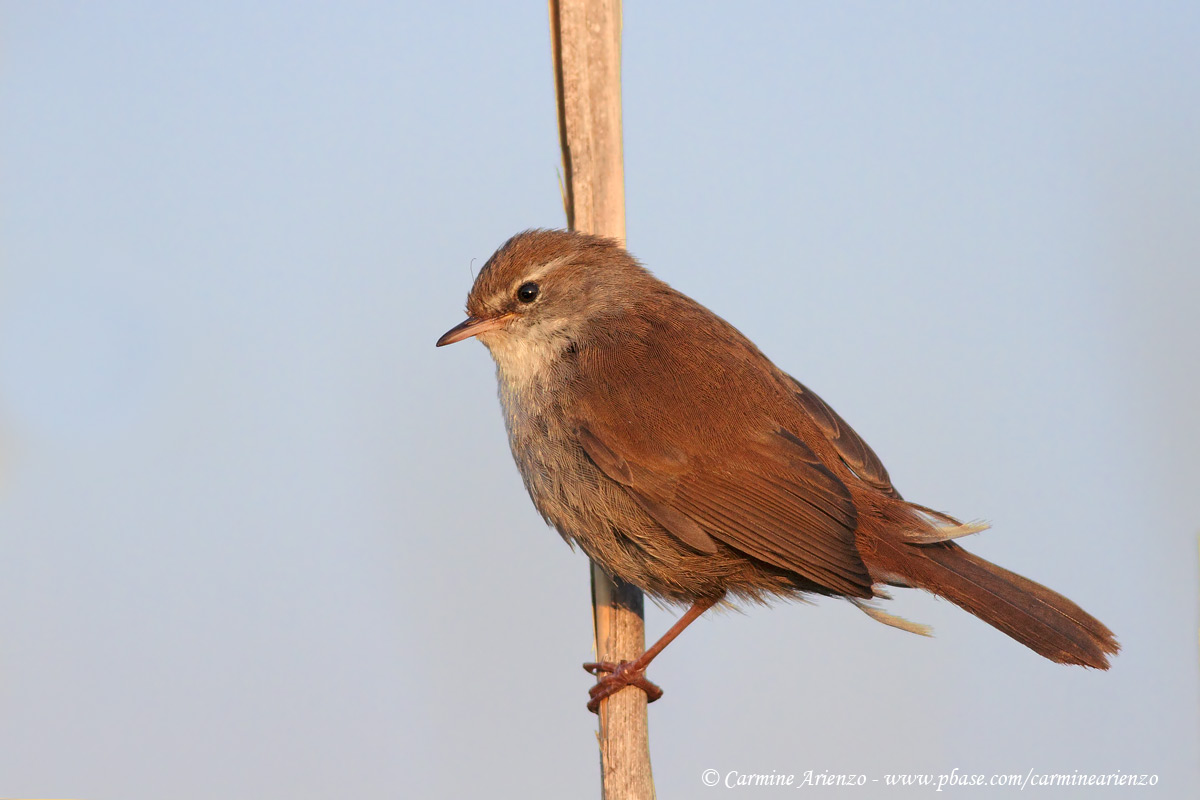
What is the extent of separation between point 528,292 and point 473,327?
212mm

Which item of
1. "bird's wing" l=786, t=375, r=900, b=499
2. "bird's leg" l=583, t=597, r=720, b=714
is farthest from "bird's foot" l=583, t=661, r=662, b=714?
"bird's wing" l=786, t=375, r=900, b=499

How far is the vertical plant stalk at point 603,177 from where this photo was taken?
269 cm

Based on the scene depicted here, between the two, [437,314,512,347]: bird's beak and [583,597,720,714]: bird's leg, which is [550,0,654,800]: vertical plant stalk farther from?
[437,314,512,347]: bird's beak

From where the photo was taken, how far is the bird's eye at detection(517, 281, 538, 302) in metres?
3.16

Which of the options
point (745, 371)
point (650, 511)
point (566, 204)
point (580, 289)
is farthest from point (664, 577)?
point (566, 204)

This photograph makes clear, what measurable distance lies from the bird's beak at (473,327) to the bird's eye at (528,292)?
7 cm

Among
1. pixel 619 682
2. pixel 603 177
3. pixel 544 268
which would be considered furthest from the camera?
pixel 544 268

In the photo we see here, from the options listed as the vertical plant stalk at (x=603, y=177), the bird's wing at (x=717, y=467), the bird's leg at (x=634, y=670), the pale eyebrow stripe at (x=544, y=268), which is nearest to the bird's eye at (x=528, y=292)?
the pale eyebrow stripe at (x=544, y=268)

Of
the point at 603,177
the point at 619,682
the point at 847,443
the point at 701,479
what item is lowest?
the point at 619,682

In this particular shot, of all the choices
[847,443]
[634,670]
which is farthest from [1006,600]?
[634,670]

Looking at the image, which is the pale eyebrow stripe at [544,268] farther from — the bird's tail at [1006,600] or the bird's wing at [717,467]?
the bird's tail at [1006,600]

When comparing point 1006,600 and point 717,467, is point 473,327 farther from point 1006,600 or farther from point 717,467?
point 1006,600

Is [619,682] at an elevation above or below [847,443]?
below

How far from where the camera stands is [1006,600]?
2627 mm
